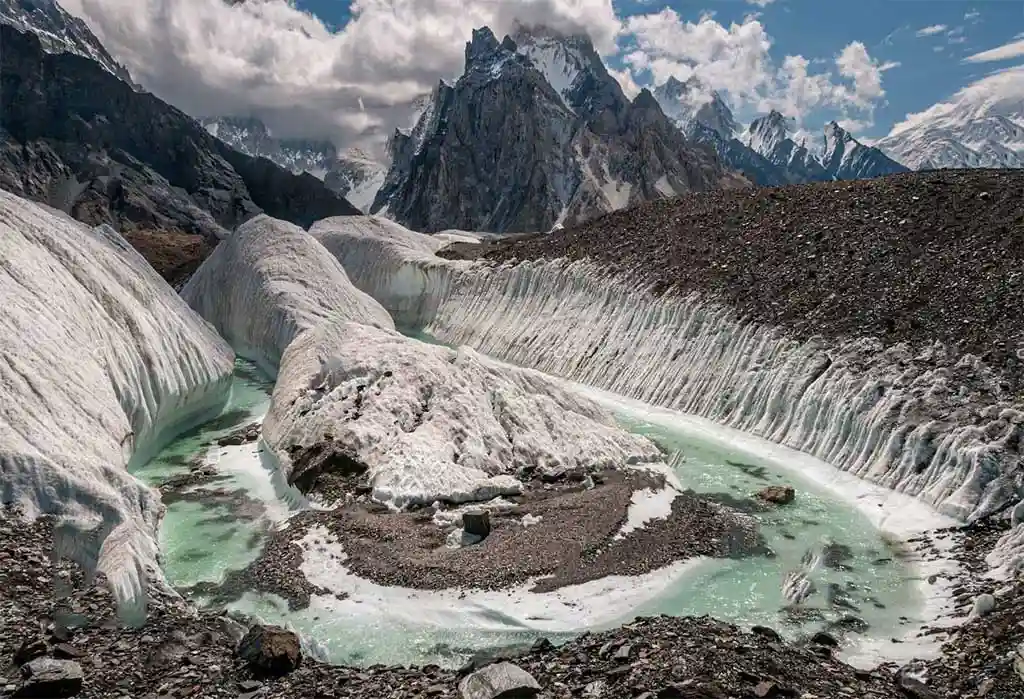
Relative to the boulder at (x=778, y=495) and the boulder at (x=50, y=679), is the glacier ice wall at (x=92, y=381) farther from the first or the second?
the boulder at (x=778, y=495)

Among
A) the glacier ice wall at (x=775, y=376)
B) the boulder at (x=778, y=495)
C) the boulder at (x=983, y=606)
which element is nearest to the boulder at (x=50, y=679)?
the boulder at (x=983, y=606)

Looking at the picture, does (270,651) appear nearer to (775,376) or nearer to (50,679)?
(50,679)

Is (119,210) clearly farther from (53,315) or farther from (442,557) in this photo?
(442,557)

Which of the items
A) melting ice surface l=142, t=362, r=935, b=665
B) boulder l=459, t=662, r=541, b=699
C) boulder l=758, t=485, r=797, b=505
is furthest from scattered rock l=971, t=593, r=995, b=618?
boulder l=459, t=662, r=541, b=699

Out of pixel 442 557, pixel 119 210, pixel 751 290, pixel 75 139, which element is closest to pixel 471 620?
pixel 442 557

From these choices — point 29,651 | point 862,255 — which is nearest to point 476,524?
point 29,651

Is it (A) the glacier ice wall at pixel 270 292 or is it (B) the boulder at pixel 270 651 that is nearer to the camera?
(B) the boulder at pixel 270 651

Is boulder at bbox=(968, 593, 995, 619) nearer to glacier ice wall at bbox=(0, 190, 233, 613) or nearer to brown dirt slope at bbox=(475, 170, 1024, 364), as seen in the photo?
brown dirt slope at bbox=(475, 170, 1024, 364)
